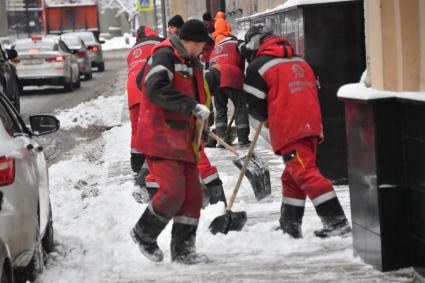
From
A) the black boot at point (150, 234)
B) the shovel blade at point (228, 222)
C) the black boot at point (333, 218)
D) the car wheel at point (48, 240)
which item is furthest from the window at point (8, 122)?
the black boot at point (333, 218)

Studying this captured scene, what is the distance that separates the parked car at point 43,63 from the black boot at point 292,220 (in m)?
20.9

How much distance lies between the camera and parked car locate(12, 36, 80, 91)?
27953 millimetres

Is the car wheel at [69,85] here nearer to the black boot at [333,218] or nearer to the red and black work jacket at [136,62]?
the red and black work jacket at [136,62]

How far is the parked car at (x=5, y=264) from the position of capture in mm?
4887

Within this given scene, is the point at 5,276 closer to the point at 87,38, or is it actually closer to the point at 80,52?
the point at 80,52

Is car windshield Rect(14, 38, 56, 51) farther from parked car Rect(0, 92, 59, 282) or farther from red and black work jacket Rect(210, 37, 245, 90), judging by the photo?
parked car Rect(0, 92, 59, 282)

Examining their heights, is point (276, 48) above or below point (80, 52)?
above

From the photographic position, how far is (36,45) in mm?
28703

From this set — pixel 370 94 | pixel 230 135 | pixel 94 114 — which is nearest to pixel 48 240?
pixel 370 94

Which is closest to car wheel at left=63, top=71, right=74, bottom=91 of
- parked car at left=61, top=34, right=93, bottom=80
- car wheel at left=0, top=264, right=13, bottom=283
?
parked car at left=61, top=34, right=93, bottom=80

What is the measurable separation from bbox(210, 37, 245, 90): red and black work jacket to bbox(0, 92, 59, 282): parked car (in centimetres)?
649

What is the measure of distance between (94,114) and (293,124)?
13.7 meters

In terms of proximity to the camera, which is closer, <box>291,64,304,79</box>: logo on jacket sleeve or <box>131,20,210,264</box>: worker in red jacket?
<box>131,20,210,264</box>: worker in red jacket

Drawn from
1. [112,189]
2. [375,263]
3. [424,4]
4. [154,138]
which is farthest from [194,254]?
[112,189]
